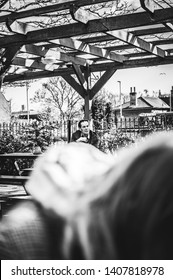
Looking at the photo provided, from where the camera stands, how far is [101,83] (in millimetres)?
11625

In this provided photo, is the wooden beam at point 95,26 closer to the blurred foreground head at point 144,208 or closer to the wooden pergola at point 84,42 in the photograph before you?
the wooden pergola at point 84,42

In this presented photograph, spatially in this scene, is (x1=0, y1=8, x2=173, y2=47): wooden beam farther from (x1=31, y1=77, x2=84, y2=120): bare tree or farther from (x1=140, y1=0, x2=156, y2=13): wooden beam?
(x1=31, y1=77, x2=84, y2=120): bare tree

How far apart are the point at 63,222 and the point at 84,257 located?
50 mm

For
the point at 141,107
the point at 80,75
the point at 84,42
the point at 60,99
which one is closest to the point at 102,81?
the point at 80,75

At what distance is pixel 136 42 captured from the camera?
905 cm

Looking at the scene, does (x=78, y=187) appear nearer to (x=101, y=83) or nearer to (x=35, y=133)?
(x=35, y=133)

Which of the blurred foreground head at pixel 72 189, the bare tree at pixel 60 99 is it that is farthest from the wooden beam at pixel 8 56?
the bare tree at pixel 60 99

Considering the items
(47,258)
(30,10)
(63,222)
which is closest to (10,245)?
(47,258)

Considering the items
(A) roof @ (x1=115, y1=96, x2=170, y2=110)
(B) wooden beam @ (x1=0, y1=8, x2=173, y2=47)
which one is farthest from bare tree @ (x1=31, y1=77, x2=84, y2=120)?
(A) roof @ (x1=115, y1=96, x2=170, y2=110)

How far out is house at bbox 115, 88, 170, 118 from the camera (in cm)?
6904

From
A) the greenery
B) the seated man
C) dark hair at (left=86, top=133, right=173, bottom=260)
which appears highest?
dark hair at (left=86, top=133, right=173, bottom=260)

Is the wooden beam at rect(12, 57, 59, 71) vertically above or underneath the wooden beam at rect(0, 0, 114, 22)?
underneath

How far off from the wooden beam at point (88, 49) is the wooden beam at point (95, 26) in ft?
2.44

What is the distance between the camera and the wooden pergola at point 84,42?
676cm
